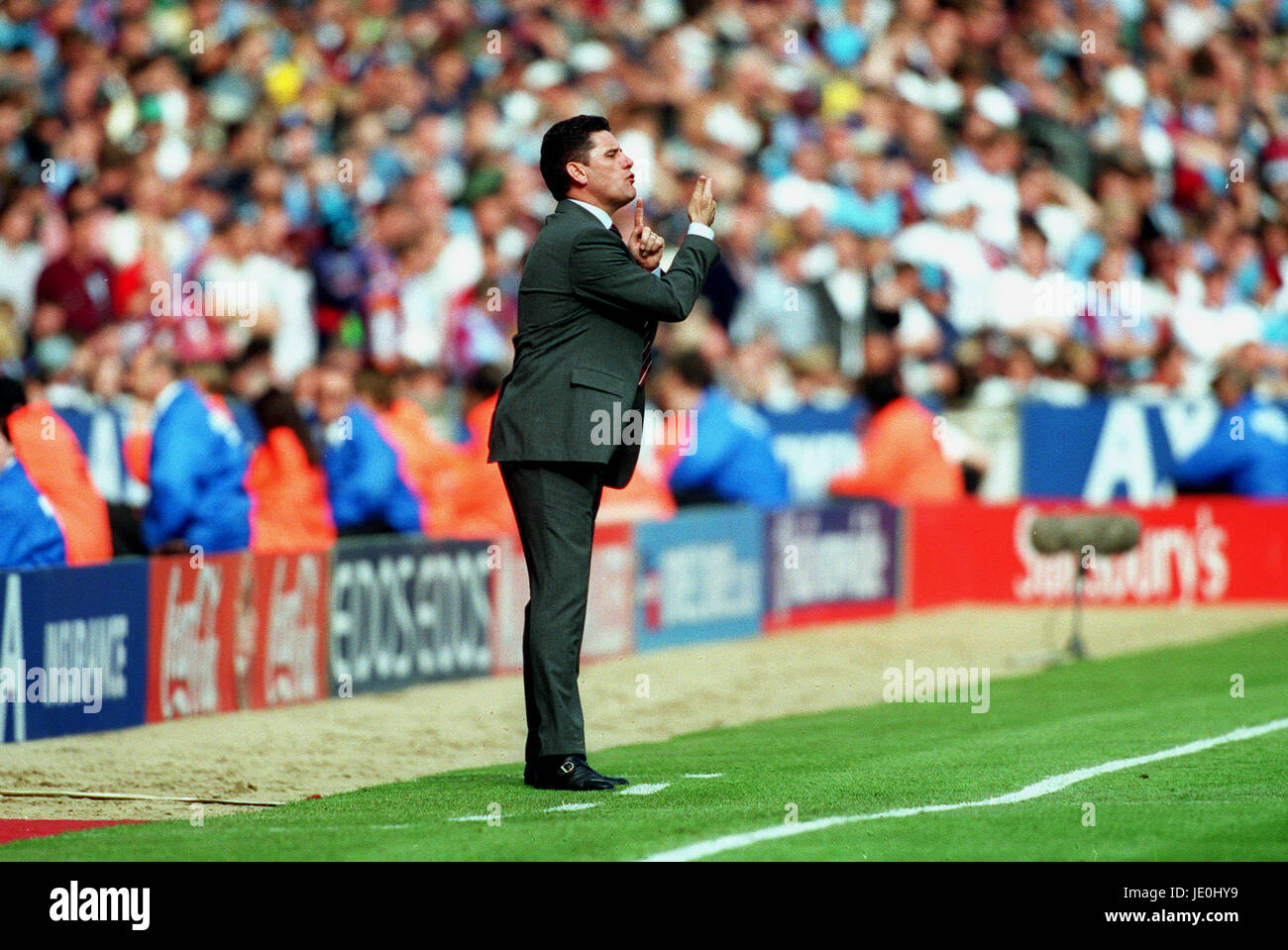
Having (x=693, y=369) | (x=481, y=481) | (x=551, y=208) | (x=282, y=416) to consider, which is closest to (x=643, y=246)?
(x=282, y=416)

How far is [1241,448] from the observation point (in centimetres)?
1831

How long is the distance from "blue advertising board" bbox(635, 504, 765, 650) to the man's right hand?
720cm

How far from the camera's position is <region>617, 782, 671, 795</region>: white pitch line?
325 inches

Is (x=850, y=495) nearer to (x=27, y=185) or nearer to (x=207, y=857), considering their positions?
(x=27, y=185)

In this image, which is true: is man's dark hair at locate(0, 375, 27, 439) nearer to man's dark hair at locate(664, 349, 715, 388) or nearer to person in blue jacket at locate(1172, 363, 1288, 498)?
man's dark hair at locate(664, 349, 715, 388)

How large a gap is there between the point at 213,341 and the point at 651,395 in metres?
3.75

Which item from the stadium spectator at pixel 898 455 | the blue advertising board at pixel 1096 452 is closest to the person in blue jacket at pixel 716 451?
the stadium spectator at pixel 898 455

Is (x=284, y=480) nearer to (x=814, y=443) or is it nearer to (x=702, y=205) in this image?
(x=702, y=205)

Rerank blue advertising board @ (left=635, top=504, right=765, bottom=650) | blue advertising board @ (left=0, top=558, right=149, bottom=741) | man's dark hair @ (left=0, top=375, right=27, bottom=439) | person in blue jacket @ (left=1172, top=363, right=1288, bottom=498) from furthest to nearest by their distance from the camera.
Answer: person in blue jacket @ (left=1172, top=363, right=1288, bottom=498) → blue advertising board @ (left=635, top=504, right=765, bottom=650) → man's dark hair @ (left=0, top=375, right=27, bottom=439) → blue advertising board @ (left=0, top=558, right=149, bottom=741)

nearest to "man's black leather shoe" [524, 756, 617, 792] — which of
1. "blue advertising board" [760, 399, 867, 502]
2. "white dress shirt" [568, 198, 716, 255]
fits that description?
"white dress shirt" [568, 198, 716, 255]

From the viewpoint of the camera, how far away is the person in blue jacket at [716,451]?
54.0 ft

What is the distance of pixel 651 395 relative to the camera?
721 inches

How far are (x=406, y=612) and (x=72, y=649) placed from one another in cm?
274
